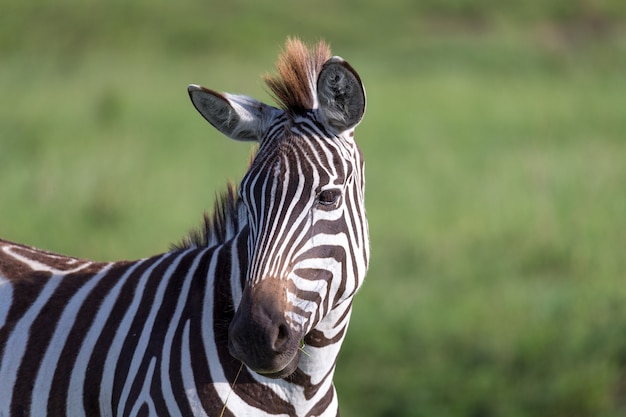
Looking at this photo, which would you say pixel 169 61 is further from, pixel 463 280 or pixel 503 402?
pixel 503 402

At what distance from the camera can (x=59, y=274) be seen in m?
4.57

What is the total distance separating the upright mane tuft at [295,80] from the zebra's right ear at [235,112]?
9cm

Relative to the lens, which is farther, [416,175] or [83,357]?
[416,175]

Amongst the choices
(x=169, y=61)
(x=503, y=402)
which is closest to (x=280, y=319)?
(x=503, y=402)

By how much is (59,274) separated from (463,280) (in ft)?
28.0

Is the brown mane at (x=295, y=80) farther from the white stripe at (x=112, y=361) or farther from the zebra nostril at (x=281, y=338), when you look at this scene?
the zebra nostril at (x=281, y=338)

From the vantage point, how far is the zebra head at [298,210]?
3469 mm

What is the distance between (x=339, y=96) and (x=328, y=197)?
405mm

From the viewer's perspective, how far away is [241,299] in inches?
140

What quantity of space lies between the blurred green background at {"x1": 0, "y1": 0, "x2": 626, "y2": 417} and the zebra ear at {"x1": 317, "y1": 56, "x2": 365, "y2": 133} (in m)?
1.02

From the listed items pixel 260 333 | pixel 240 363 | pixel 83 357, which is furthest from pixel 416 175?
pixel 260 333

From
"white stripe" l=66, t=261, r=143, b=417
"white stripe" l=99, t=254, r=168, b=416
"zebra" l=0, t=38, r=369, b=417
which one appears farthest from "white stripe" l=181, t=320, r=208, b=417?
"white stripe" l=66, t=261, r=143, b=417

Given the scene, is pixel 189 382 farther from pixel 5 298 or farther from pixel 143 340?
pixel 5 298

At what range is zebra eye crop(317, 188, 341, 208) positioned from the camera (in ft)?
12.0
